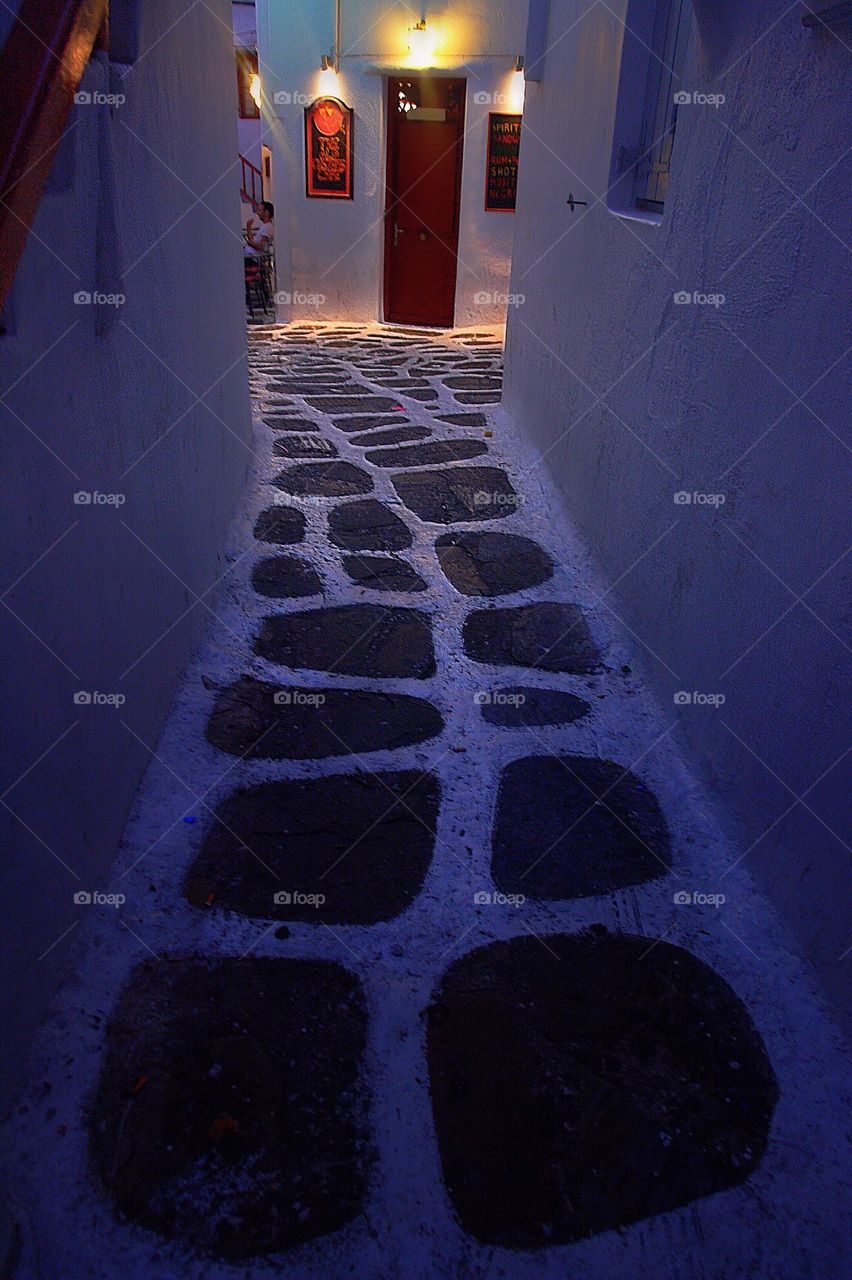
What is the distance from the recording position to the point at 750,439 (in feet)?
8.25

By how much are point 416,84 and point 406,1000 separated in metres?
10.9

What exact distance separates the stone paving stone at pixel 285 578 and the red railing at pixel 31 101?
7.83ft

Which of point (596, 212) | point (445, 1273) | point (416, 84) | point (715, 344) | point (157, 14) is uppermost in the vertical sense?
point (416, 84)

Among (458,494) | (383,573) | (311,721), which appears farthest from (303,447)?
(311,721)

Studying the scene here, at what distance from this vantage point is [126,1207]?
1.64 m

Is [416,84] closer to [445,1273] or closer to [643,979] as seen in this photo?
[643,979]

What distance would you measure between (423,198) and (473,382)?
13.7ft

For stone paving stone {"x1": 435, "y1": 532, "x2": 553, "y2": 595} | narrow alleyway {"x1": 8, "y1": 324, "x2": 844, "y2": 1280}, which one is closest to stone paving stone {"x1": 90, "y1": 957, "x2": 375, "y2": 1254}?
narrow alleyway {"x1": 8, "y1": 324, "x2": 844, "y2": 1280}

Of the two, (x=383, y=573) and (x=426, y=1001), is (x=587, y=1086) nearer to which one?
(x=426, y=1001)

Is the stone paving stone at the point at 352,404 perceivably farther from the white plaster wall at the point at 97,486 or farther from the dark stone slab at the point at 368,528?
the white plaster wall at the point at 97,486

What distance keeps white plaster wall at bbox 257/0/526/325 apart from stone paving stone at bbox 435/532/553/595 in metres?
7.05

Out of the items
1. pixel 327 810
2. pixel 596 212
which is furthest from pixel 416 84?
pixel 327 810

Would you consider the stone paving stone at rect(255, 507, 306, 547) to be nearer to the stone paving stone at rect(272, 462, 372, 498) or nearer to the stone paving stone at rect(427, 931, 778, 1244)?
the stone paving stone at rect(272, 462, 372, 498)

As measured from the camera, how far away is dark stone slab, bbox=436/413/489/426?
6.43 metres
